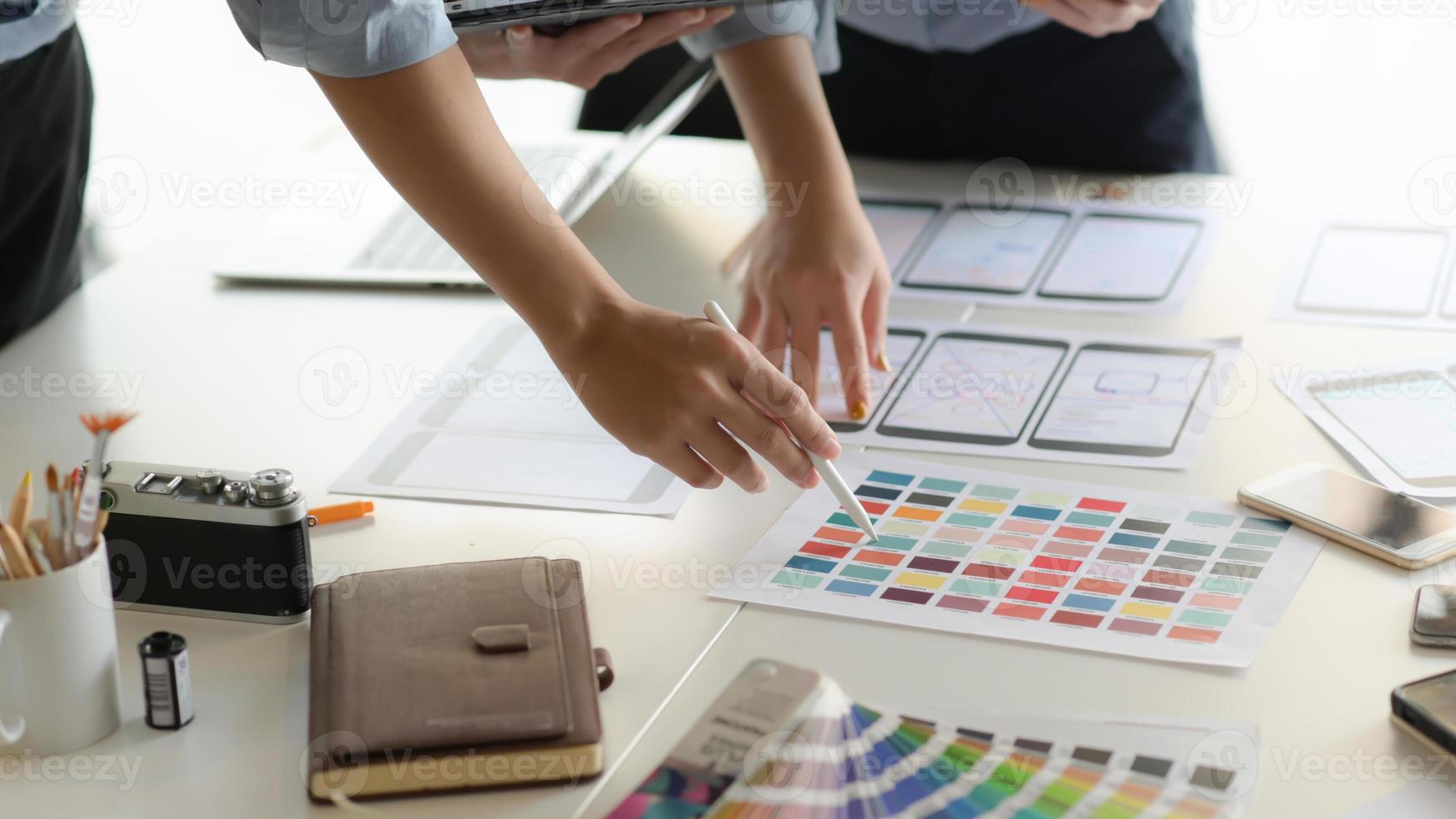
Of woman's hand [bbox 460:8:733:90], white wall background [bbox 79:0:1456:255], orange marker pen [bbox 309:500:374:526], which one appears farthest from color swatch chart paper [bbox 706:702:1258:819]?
white wall background [bbox 79:0:1456:255]

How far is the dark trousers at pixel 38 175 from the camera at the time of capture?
4.53ft

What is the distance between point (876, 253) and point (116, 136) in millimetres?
2892

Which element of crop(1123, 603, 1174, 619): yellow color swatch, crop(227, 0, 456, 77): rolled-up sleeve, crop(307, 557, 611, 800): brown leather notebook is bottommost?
crop(307, 557, 611, 800): brown leather notebook

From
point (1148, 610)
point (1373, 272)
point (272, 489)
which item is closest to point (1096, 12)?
point (1373, 272)

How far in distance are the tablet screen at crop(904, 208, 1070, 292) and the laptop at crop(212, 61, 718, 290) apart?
36cm

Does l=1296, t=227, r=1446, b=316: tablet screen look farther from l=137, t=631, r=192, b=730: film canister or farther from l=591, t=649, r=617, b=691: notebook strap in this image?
l=137, t=631, r=192, b=730: film canister

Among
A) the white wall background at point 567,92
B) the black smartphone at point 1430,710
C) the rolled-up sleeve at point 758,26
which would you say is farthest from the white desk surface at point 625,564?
the white wall background at point 567,92

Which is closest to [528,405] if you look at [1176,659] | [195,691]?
[195,691]

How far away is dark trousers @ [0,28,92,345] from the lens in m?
1.38

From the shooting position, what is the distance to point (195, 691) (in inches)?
34.7

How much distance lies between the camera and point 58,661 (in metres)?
0.79

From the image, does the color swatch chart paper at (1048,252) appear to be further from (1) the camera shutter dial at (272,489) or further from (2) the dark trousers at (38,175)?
(2) the dark trousers at (38,175)

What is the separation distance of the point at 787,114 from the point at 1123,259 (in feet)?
1.28

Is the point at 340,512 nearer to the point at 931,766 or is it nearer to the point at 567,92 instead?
the point at 931,766
